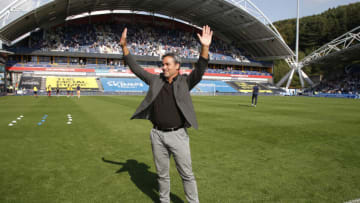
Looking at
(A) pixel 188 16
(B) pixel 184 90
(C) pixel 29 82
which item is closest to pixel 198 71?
(B) pixel 184 90

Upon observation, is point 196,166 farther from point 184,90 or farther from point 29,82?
point 29,82

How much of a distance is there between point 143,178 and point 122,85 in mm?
47469

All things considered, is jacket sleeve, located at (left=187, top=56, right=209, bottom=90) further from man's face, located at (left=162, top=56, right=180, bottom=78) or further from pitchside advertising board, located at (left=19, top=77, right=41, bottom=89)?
pitchside advertising board, located at (left=19, top=77, right=41, bottom=89)

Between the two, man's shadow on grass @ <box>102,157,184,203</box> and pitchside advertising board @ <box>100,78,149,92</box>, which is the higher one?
pitchside advertising board @ <box>100,78,149,92</box>

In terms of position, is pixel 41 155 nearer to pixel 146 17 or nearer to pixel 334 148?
pixel 334 148

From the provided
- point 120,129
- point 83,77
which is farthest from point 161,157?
point 83,77

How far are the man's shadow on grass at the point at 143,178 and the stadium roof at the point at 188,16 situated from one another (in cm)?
3759

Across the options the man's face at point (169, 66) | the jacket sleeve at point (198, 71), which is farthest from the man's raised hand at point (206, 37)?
the man's face at point (169, 66)

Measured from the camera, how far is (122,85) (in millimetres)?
50875

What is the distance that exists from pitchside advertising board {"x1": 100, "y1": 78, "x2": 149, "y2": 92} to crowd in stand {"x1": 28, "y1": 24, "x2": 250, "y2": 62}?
674cm

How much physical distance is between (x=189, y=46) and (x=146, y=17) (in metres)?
12.4

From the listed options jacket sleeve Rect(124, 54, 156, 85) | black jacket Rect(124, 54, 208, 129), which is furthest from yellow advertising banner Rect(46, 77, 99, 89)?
black jacket Rect(124, 54, 208, 129)

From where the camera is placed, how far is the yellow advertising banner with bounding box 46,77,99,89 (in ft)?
154

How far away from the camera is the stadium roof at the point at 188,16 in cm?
3568
